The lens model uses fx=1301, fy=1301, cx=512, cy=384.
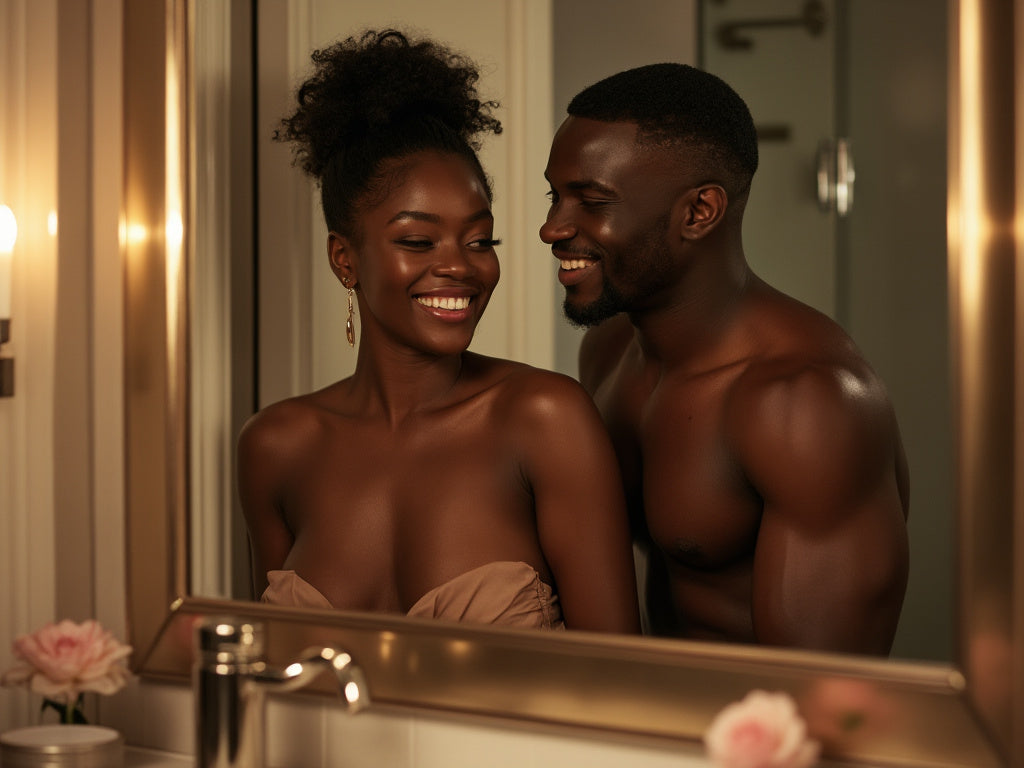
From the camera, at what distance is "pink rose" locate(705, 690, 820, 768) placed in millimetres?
665

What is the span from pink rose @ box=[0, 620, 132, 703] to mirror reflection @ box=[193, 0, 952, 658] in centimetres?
36

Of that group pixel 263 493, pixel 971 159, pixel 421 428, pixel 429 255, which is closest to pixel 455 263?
pixel 429 255

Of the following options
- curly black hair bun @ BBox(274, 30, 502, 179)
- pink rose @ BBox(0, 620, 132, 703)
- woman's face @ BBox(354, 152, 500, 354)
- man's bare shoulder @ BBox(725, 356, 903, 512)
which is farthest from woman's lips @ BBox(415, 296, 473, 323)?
pink rose @ BBox(0, 620, 132, 703)

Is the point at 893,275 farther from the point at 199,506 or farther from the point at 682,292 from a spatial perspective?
the point at 199,506

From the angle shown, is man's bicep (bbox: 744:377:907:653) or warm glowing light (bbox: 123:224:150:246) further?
warm glowing light (bbox: 123:224:150:246)

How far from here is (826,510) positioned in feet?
2.46

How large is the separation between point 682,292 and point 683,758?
29cm

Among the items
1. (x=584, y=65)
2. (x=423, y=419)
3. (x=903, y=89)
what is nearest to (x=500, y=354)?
(x=423, y=419)

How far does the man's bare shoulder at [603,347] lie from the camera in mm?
841

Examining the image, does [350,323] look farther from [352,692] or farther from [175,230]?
[352,692]

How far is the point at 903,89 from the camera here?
722mm

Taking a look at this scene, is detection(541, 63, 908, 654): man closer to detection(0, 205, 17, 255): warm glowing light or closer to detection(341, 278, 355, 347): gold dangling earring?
detection(341, 278, 355, 347): gold dangling earring

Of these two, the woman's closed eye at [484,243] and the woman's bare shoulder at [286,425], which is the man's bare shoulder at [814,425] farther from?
the woman's bare shoulder at [286,425]

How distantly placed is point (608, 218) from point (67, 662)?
0.48 m
